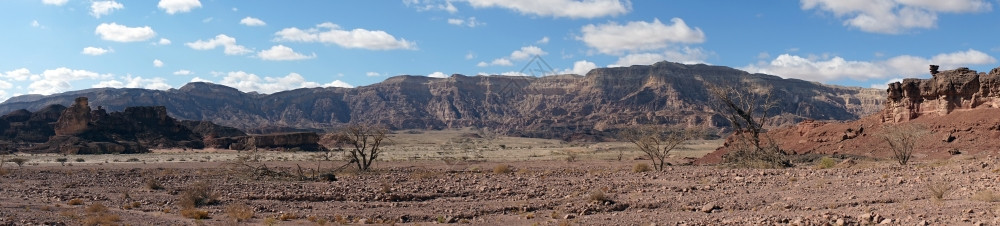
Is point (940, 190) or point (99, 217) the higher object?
point (940, 190)

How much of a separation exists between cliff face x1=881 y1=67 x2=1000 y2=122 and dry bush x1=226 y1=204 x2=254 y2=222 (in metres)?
46.3

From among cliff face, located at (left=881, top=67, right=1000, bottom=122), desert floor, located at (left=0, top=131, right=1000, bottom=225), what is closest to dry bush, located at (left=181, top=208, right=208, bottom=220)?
desert floor, located at (left=0, top=131, right=1000, bottom=225)

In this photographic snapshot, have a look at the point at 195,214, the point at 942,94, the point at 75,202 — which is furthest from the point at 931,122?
the point at 75,202

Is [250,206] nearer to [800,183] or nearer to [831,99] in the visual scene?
[800,183]

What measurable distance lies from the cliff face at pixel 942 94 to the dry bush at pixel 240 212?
46.3 meters

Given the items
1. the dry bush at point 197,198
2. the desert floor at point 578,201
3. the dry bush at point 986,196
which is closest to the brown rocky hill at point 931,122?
the desert floor at point 578,201

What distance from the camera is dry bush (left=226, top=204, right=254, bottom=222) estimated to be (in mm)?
15456

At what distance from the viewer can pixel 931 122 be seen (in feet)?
152

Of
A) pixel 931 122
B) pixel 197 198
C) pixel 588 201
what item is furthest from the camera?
pixel 931 122

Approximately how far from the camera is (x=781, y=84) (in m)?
194

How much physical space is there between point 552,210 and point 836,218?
668cm

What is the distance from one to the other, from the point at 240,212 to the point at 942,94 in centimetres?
4825

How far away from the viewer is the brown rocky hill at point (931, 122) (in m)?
41.1

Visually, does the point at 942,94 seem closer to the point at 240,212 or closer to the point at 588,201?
the point at 588,201
